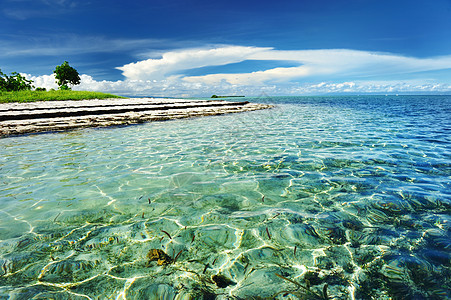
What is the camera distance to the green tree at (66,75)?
204ft

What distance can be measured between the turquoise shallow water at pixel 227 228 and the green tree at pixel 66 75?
233 feet

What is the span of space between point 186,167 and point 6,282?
14.7 feet

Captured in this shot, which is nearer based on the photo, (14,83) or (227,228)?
(227,228)

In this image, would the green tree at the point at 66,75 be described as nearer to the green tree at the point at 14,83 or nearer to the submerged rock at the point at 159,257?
the green tree at the point at 14,83

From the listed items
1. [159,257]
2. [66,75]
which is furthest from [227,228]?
[66,75]

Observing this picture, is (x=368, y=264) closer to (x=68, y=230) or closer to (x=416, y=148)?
(x=68, y=230)

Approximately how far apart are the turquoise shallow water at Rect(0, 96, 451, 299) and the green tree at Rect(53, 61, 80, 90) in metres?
70.9

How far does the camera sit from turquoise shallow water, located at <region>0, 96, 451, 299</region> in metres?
2.58

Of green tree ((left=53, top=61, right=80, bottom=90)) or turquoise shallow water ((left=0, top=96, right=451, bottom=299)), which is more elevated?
green tree ((left=53, top=61, right=80, bottom=90))

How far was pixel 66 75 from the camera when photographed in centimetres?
6309

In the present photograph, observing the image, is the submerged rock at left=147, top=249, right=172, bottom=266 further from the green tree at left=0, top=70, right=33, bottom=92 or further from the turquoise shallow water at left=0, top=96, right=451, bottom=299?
the green tree at left=0, top=70, right=33, bottom=92

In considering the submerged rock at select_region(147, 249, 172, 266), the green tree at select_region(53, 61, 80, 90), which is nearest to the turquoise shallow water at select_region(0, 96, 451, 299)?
the submerged rock at select_region(147, 249, 172, 266)

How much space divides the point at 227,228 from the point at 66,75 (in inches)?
3075

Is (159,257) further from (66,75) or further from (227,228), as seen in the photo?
(66,75)
